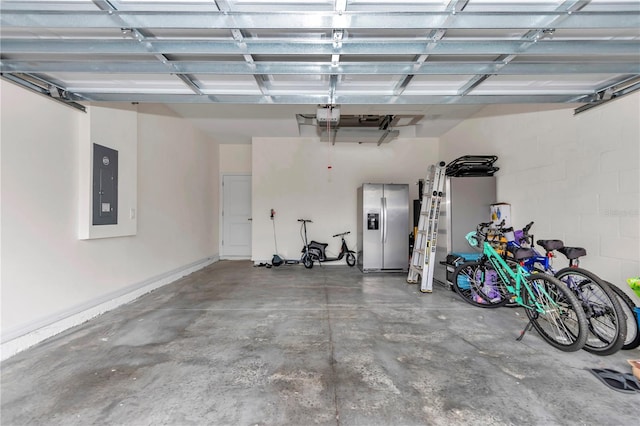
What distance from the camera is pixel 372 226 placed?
18.1 feet

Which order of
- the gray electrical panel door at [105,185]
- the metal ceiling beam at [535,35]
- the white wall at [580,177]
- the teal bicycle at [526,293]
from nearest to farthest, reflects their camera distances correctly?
the metal ceiling beam at [535,35], the teal bicycle at [526,293], the white wall at [580,177], the gray electrical panel door at [105,185]

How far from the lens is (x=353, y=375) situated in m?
1.94

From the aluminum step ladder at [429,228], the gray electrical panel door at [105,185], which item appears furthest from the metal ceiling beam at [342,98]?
the aluminum step ladder at [429,228]

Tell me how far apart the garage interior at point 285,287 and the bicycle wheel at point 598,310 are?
14cm

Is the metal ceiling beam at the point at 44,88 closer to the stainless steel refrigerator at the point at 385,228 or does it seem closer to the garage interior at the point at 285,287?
the garage interior at the point at 285,287

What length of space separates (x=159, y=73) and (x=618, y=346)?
4253 mm

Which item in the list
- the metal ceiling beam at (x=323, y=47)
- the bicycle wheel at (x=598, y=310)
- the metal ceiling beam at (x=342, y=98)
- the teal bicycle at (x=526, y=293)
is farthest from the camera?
the metal ceiling beam at (x=342, y=98)

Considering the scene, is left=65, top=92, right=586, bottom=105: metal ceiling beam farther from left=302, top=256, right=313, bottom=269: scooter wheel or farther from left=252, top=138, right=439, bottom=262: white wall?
left=302, top=256, right=313, bottom=269: scooter wheel

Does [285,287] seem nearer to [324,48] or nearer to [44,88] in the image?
[324,48]

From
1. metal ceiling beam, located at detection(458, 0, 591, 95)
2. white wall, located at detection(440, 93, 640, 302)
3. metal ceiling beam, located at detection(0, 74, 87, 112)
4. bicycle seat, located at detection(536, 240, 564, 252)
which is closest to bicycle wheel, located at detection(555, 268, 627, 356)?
bicycle seat, located at detection(536, 240, 564, 252)

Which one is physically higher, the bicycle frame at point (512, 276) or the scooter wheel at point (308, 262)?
the bicycle frame at point (512, 276)

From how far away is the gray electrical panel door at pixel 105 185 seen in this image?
2.96 m

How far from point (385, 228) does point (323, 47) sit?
13.4 ft

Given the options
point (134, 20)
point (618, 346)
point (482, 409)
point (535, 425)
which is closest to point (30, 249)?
point (134, 20)
